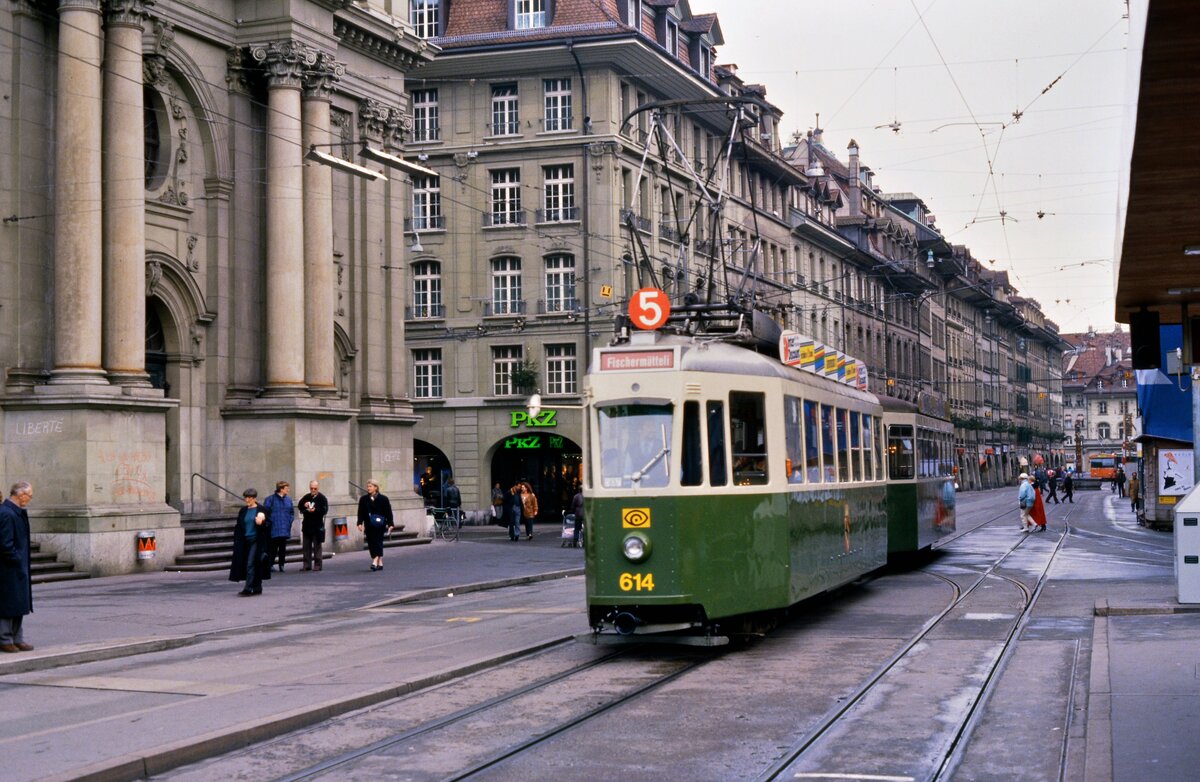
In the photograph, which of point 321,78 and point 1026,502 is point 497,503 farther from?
point 321,78

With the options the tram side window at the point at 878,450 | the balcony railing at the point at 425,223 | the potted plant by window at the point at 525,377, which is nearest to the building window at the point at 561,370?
the potted plant by window at the point at 525,377

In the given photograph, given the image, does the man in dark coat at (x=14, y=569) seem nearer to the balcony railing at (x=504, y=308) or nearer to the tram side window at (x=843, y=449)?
the tram side window at (x=843, y=449)

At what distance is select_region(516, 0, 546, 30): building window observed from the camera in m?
53.5

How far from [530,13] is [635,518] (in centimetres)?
4208

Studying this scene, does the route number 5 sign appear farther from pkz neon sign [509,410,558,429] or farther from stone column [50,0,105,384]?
pkz neon sign [509,410,558,429]

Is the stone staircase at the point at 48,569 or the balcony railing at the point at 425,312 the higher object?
the balcony railing at the point at 425,312

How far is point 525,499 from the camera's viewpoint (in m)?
43.2

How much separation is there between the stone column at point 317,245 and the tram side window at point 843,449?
1723 cm

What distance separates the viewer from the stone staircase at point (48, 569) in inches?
977

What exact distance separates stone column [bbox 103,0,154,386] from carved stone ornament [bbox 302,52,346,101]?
574 centimetres

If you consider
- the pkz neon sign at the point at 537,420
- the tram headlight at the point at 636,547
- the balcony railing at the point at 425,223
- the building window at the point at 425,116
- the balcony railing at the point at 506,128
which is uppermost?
the building window at the point at 425,116

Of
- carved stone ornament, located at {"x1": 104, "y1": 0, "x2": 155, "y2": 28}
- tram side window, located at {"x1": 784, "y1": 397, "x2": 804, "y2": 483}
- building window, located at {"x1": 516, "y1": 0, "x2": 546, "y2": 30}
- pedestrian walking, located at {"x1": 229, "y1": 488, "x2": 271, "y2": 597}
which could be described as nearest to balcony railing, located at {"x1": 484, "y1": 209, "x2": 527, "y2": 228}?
building window, located at {"x1": 516, "y1": 0, "x2": 546, "y2": 30}

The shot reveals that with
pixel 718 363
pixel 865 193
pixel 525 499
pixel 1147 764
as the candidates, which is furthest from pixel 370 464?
pixel 865 193

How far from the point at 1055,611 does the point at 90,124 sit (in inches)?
704
